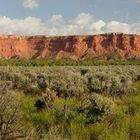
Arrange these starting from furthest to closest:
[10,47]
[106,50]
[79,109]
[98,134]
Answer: [10,47] < [106,50] < [79,109] < [98,134]

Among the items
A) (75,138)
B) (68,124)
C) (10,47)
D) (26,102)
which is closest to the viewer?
(75,138)

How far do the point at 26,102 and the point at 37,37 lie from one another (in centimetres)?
18382

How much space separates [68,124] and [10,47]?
18276 cm

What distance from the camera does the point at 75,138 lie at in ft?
29.5

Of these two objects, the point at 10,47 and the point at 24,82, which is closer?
the point at 24,82

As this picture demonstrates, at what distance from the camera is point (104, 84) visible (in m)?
18.9

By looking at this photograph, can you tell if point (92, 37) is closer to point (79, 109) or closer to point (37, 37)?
point (37, 37)

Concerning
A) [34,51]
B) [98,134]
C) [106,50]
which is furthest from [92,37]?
[98,134]

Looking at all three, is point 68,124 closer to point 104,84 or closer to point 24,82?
point 104,84

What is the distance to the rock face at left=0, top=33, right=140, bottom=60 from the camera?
173m

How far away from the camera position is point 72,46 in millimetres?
180625

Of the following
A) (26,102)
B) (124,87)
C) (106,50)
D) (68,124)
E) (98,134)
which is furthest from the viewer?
Result: (106,50)

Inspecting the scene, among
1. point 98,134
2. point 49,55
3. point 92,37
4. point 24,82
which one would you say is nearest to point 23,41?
point 49,55

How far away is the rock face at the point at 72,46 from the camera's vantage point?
173125 mm
